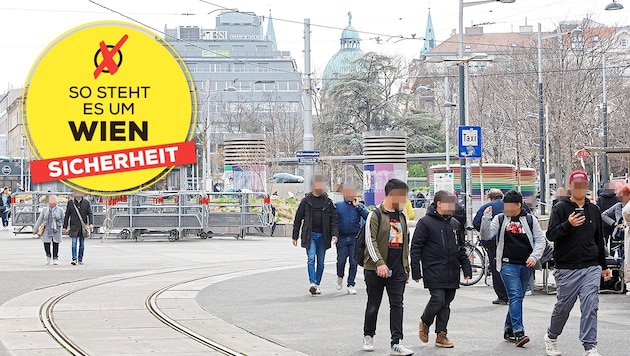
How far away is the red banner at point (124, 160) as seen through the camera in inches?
627

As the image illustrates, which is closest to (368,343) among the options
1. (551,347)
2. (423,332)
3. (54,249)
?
(423,332)

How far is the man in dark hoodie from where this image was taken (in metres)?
10.0

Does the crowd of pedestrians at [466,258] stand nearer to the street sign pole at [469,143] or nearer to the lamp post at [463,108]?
the street sign pole at [469,143]

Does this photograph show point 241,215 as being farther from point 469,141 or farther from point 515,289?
point 515,289

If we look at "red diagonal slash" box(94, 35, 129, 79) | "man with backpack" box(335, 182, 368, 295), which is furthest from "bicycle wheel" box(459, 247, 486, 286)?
"red diagonal slash" box(94, 35, 129, 79)

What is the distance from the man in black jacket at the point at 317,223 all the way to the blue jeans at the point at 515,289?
5.04m

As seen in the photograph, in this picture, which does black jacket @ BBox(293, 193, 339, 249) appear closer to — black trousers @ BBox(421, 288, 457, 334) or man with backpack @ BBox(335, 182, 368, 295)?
man with backpack @ BBox(335, 182, 368, 295)

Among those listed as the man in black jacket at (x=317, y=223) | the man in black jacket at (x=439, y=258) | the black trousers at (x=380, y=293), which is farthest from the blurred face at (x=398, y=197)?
the man in black jacket at (x=317, y=223)

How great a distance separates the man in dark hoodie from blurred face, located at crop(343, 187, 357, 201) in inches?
225

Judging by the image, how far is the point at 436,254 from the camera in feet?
35.0

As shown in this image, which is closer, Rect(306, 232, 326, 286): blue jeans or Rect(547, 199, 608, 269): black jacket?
Rect(547, 199, 608, 269): black jacket

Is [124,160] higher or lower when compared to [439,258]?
higher

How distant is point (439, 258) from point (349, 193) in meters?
5.20

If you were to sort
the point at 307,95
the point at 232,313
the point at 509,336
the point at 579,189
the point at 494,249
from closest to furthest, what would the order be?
the point at 579,189
the point at 509,336
the point at 232,313
the point at 494,249
the point at 307,95
